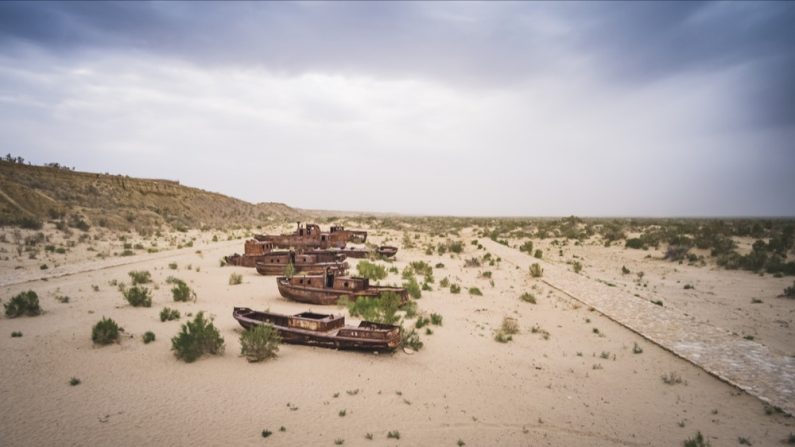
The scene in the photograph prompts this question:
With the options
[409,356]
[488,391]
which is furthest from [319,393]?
[488,391]

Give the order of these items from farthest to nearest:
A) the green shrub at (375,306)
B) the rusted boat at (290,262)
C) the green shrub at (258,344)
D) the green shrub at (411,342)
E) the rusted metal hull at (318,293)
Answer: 1. the rusted boat at (290,262)
2. the rusted metal hull at (318,293)
3. the green shrub at (375,306)
4. the green shrub at (411,342)
5. the green shrub at (258,344)

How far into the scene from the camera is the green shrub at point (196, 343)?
1020cm

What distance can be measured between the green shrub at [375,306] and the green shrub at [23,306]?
10078 millimetres

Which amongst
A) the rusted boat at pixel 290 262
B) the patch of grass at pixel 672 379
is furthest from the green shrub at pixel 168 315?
the patch of grass at pixel 672 379

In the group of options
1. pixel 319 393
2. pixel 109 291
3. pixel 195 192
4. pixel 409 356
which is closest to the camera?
pixel 319 393

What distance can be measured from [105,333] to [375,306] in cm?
807

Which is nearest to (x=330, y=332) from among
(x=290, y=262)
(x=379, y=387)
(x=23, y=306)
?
(x=379, y=387)

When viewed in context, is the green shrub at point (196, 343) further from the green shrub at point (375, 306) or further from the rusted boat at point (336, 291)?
the rusted boat at point (336, 291)

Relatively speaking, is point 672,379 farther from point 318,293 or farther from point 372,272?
point 372,272

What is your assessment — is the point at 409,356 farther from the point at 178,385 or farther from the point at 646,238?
the point at 646,238

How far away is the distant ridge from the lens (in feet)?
125

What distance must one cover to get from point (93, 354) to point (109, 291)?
8.02 m

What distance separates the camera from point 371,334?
1096 centimetres

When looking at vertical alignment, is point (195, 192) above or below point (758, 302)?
above
